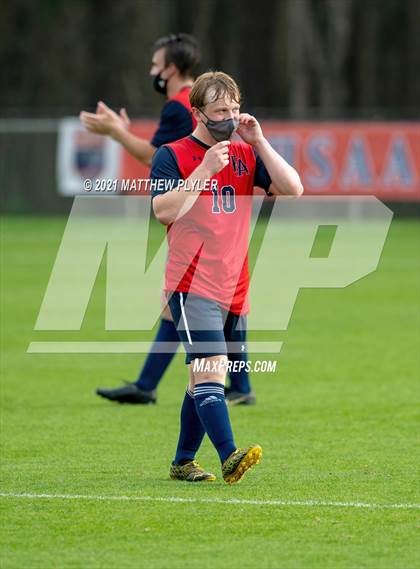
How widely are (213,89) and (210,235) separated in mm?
790

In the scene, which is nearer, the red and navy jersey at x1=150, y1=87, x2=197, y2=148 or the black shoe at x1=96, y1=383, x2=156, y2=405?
the red and navy jersey at x1=150, y1=87, x2=197, y2=148

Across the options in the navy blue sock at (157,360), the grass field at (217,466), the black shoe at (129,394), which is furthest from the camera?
the black shoe at (129,394)

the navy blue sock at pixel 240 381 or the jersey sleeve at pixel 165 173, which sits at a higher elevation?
the jersey sleeve at pixel 165 173

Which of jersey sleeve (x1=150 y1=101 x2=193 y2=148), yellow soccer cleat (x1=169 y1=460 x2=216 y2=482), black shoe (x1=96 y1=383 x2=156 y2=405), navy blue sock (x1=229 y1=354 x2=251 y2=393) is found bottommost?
black shoe (x1=96 y1=383 x2=156 y2=405)

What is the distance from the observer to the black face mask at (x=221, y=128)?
7762 mm

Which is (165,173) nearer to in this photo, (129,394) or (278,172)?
(278,172)

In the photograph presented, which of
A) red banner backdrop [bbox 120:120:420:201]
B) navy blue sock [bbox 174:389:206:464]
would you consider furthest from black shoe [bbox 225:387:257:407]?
red banner backdrop [bbox 120:120:420:201]

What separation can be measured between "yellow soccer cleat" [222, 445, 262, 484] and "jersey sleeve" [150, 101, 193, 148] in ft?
12.1

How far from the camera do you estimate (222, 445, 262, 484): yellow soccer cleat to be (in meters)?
7.50

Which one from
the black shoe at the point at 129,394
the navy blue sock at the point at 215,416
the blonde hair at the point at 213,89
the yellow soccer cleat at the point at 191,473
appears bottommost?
the black shoe at the point at 129,394

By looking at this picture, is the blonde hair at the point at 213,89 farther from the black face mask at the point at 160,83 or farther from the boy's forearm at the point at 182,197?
the black face mask at the point at 160,83

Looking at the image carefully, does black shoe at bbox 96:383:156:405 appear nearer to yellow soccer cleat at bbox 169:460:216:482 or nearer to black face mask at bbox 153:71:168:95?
black face mask at bbox 153:71:168:95

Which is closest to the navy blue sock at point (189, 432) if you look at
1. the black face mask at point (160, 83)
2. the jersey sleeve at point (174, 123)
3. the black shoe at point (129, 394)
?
the black shoe at point (129, 394)

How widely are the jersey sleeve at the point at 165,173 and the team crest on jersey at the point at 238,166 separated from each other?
1.12 feet
